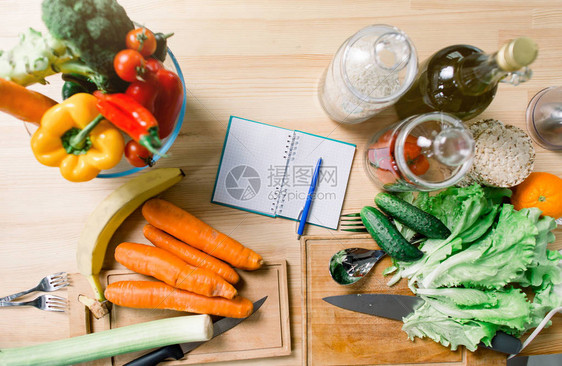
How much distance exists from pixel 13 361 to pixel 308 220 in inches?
24.5

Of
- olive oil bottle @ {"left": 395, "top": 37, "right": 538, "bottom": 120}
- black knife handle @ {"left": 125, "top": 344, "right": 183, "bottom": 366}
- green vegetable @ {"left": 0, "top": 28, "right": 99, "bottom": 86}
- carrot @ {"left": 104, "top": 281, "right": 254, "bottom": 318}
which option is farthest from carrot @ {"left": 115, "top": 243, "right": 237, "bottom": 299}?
olive oil bottle @ {"left": 395, "top": 37, "right": 538, "bottom": 120}

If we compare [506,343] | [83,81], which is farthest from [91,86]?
[506,343]

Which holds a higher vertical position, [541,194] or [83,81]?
[83,81]

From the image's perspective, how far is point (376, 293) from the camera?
773mm

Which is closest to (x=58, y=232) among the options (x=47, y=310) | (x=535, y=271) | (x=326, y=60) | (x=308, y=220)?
(x=47, y=310)

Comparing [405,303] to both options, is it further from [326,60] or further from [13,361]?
[13,361]

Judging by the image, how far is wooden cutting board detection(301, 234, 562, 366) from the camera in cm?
76

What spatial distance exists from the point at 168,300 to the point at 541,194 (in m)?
0.76

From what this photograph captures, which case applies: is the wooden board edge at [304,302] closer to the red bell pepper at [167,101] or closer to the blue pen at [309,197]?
the blue pen at [309,197]

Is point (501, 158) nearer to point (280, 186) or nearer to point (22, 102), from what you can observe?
point (280, 186)

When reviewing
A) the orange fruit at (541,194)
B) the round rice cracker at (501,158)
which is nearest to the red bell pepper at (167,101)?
the round rice cracker at (501,158)

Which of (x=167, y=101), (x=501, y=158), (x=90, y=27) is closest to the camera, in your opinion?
(x=90, y=27)

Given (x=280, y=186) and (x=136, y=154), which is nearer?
(x=136, y=154)

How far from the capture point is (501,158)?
27.4 inches
